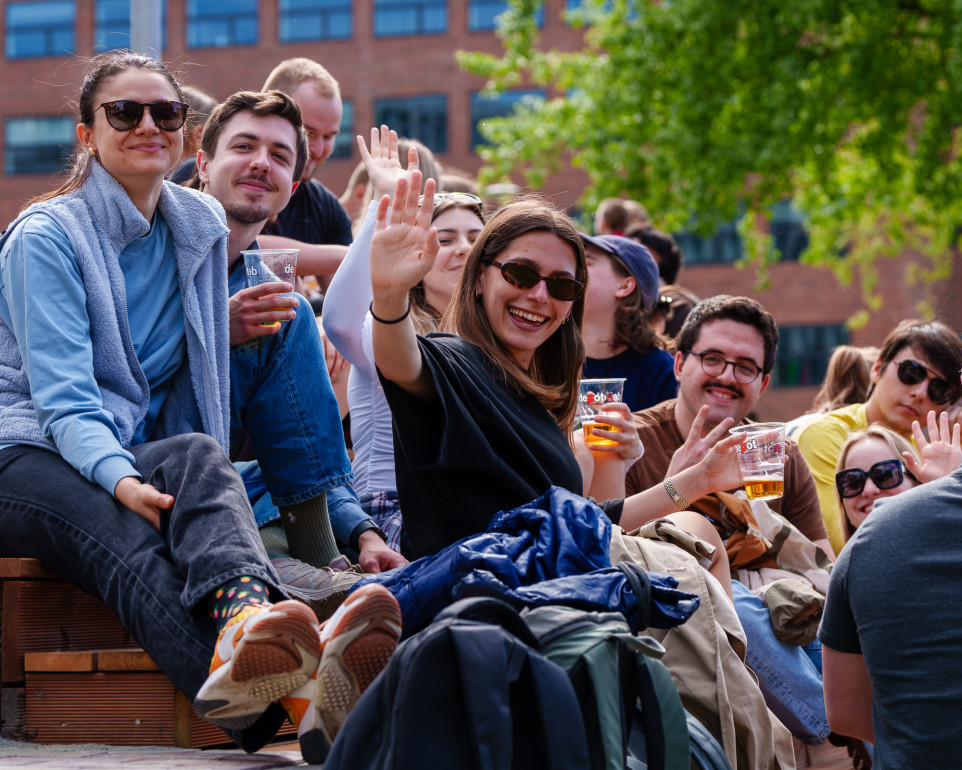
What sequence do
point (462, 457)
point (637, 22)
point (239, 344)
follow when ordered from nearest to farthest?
point (462, 457) < point (239, 344) < point (637, 22)

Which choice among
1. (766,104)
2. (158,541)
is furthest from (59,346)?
(766,104)

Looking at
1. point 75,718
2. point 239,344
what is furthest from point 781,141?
point 75,718

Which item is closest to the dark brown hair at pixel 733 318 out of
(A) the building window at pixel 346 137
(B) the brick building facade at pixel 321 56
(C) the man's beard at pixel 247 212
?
(C) the man's beard at pixel 247 212

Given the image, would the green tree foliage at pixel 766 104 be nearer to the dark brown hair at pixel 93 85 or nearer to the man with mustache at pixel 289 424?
the man with mustache at pixel 289 424

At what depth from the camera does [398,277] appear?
288 centimetres

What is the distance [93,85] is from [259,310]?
2.85 feet

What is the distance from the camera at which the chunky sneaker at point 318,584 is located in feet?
11.1

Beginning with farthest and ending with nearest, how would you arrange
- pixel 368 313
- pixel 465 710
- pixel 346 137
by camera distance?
pixel 346 137 → pixel 368 313 → pixel 465 710

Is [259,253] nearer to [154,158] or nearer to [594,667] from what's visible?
Result: [154,158]

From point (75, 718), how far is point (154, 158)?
1.65 m

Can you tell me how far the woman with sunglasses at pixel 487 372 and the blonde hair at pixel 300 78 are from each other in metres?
2.44

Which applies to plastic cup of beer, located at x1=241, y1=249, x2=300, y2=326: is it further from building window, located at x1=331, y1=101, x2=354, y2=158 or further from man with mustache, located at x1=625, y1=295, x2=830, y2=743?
building window, located at x1=331, y1=101, x2=354, y2=158

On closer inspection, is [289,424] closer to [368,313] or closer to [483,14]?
[368,313]

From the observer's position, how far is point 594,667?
2387 mm
